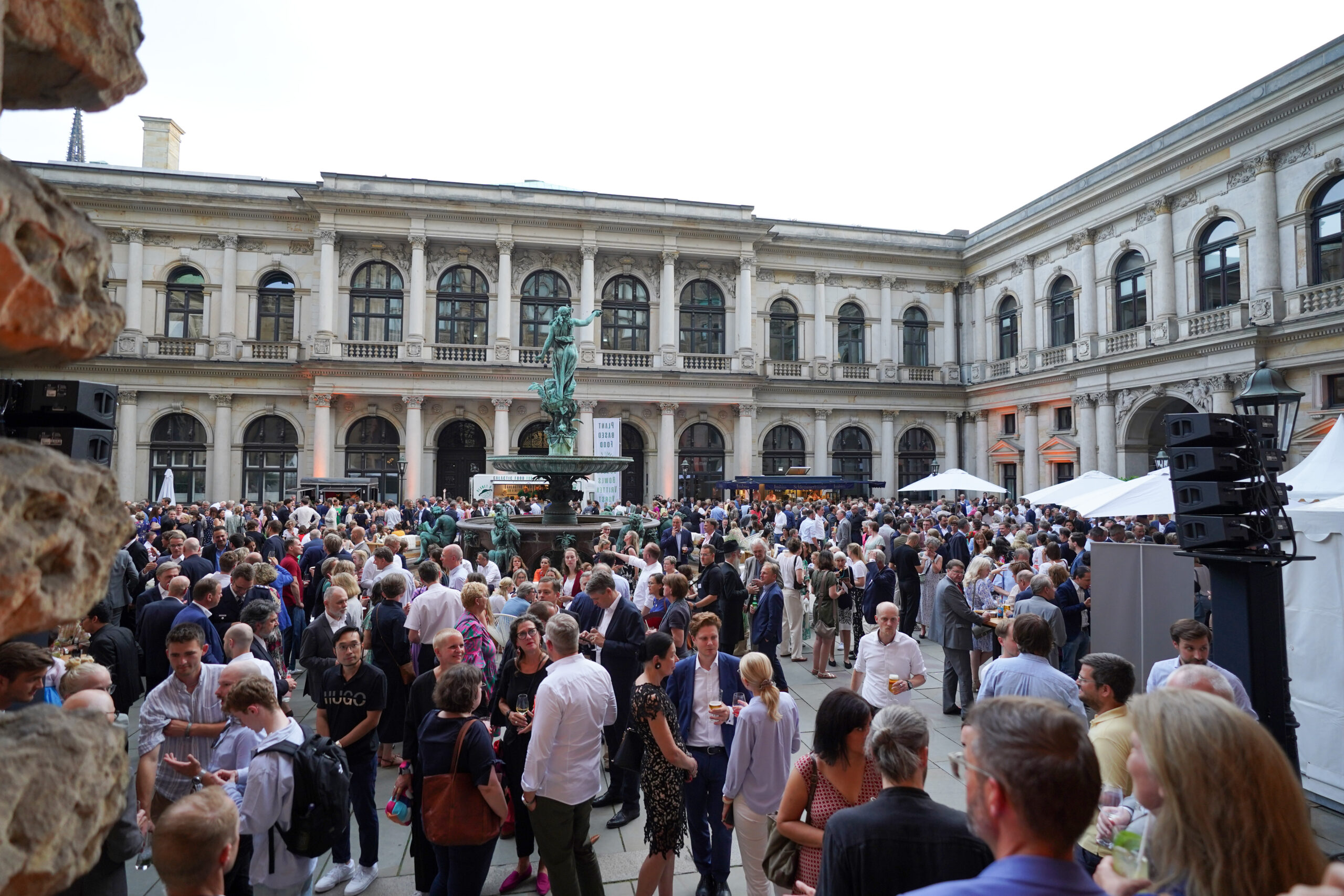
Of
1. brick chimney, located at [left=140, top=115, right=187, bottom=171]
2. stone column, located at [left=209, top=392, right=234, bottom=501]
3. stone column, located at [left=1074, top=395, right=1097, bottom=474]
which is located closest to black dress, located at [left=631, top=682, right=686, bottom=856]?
stone column, located at [left=1074, top=395, right=1097, bottom=474]

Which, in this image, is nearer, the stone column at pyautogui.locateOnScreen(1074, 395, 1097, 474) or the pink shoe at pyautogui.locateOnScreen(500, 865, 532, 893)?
the pink shoe at pyautogui.locateOnScreen(500, 865, 532, 893)

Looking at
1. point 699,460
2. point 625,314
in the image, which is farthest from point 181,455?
point 699,460

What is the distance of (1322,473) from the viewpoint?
8078mm

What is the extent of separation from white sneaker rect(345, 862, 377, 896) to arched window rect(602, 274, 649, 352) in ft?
90.8

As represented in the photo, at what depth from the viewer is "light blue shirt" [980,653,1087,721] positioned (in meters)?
4.50

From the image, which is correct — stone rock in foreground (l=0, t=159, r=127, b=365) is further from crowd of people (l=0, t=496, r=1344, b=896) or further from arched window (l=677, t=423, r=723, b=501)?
arched window (l=677, t=423, r=723, b=501)

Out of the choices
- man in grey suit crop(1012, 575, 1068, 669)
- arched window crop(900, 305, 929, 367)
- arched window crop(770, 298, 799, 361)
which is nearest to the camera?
man in grey suit crop(1012, 575, 1068, 669)

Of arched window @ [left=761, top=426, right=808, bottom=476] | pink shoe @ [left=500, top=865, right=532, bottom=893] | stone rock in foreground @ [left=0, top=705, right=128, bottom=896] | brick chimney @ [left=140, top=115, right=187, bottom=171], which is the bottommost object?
pink shoe @ [left=500, top=865, right=532, bottom=893]

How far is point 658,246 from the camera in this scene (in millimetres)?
30547

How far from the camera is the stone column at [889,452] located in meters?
33.3

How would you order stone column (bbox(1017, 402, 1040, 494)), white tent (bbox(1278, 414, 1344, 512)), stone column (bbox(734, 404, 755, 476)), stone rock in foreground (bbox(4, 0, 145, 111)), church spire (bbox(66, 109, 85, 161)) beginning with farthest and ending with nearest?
church spire (bbox(66, 109, 85, 161)), stone column (bbox(734, 404, 755, 476)), stone column (bbox(1017, 402, 1040, 494)), white tent (bbox(1278, 414, 1344, 512)), stone rock in foreground (bbox(4, 0, 145, 111))

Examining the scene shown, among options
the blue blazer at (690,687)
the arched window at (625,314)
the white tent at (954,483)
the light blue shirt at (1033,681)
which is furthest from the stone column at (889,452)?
the blue blazer at (690,687)

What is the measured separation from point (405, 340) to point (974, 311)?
86.0ft

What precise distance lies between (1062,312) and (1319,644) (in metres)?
26.2
